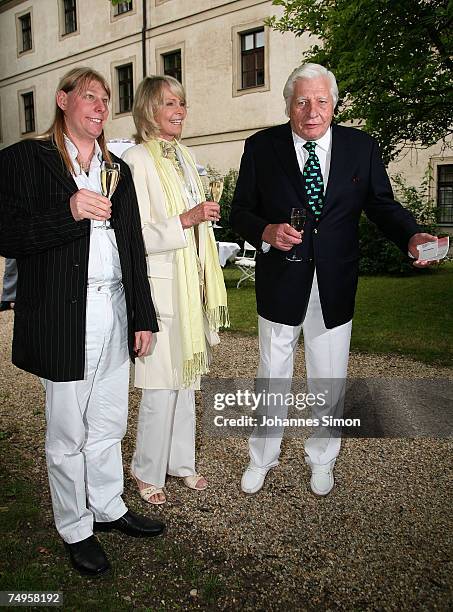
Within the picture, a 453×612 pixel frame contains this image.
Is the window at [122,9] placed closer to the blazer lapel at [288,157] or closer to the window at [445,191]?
the window at [445,191]

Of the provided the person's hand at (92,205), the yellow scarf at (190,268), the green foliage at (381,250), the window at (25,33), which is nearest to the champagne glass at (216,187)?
the yellow scarf at (190,268)

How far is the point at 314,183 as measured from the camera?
3340 millimetres

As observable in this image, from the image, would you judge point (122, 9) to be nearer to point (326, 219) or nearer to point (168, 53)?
point (168, 53)

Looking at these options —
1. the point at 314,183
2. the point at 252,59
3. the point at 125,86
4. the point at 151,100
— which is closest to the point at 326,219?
the point at 314,183

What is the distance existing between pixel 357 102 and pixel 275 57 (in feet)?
39.3

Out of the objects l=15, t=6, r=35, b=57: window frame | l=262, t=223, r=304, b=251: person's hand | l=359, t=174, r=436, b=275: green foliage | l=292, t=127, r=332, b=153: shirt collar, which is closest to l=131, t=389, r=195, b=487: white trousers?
l=262, t=223, r=304, b=251: person's hand

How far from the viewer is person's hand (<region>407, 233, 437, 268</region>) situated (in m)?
3.13

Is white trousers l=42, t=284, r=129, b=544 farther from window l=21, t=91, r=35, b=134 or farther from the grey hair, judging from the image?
window l=21, t=91, r=35, b=134

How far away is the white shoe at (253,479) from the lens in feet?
12.1

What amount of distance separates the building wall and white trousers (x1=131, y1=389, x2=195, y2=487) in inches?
552

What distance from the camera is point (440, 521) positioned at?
3324mm

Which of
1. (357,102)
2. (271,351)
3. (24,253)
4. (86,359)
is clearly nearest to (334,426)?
(271,351)

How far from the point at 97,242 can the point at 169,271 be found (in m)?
0.64

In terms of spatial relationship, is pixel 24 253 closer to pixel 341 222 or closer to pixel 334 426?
pixel 341 222
